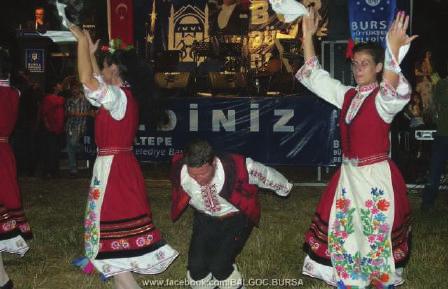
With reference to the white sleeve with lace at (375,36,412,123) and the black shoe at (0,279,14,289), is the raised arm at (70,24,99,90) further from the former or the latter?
the black shoe at (0,279,14,289)

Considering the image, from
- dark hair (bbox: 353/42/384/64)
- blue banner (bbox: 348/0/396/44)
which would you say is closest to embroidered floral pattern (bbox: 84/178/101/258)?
dark hair (bbox: 353/42/384/64)

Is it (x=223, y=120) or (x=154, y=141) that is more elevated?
(x=223, y=120)

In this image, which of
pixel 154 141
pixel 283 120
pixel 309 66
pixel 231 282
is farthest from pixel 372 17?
pixel 231 282

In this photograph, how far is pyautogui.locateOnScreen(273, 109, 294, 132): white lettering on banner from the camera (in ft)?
33.4

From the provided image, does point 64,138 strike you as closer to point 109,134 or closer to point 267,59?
point 267,59

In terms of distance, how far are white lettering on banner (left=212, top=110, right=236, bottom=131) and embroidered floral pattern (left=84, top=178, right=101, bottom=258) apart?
6377mm

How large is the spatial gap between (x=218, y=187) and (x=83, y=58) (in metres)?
1.08

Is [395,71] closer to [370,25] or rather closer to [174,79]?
[370,25]

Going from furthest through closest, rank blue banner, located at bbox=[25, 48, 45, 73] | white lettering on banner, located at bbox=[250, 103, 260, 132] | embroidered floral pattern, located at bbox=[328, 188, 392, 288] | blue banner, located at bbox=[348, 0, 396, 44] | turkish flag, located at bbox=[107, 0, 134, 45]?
blue banner, located at bbox=[25, 48, 45, 73]
turkish flag, located at bbox=[107, 0, 134, 45]
white lettering on banner, located at bbox=[250, 103, 260, 132]
blue banner, located at bbox=[348, 0, 396, 44]
embroidered floral pattern, located at bbox=[328, 188, 392, 288]

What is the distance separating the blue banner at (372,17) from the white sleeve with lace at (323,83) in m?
4.68

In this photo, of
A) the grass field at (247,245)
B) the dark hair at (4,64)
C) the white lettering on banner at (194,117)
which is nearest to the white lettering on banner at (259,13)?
the white lettering on banner at (194,117)

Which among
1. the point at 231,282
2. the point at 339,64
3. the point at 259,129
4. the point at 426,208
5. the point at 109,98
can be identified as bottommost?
the point at 426,208

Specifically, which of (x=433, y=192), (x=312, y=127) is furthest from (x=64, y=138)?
(x=433, y=192)

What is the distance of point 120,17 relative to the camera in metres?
12.7
